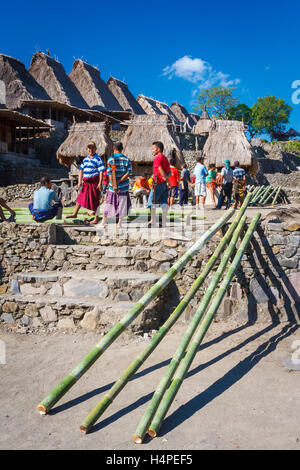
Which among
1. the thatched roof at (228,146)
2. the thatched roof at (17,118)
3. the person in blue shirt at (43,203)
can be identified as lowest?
the person in blue shirt at (43,203)

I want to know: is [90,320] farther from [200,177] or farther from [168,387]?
[200,177]

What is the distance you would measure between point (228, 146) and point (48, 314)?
12.7 metres

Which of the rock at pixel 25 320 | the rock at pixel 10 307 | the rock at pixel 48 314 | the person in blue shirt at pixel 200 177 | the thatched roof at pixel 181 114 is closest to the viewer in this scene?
the rock at pixel 48 314

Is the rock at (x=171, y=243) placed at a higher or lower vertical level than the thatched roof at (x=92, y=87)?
lower

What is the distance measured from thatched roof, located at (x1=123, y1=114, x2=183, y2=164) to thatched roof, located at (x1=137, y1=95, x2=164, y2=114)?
699 inches

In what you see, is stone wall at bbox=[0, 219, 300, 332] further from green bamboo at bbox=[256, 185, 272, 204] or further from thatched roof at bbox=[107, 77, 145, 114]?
thatched roof at bbox=[107, 77, 145, 114]

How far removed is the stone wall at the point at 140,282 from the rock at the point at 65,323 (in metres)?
0.01

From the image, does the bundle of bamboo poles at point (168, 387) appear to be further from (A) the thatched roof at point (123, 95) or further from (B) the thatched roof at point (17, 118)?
(A) the thatched roof at point (123, 95)

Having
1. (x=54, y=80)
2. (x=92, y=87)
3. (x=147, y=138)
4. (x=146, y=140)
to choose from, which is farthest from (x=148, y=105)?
(x=146, y=140)

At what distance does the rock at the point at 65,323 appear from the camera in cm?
505

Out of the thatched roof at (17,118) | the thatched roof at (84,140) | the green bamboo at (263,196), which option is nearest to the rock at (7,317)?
the green bamboo at (263,196)

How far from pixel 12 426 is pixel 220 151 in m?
14.5

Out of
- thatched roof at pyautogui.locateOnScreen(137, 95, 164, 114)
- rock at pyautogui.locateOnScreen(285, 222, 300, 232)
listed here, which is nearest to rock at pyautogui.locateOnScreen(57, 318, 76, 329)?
rock at pyautogui.locateOnScreen(285, 222, 300, 232)

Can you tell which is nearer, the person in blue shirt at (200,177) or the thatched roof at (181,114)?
the person in blue shirt at (200,177)
